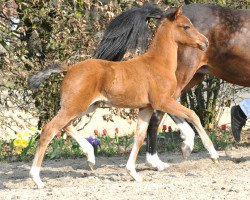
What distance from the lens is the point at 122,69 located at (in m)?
7.21

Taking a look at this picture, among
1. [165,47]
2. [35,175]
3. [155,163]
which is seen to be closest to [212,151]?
[155,163]

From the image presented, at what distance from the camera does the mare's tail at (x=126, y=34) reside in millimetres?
8266

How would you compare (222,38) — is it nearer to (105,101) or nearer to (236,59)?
(236,59)

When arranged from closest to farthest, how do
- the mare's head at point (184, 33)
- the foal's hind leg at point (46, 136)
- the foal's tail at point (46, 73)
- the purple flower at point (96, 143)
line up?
the foal's hind leg at point (46, 136), the foal's tail at point (46, 73), the mare's head at point (184, 33), the purple flower at point (96, 143)

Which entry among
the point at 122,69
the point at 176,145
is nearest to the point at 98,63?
the point at 122,69

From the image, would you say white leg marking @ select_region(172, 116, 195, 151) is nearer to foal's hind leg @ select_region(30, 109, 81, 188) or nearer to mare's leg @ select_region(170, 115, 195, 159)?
mare's leg @ select_region(170, 115, 195, 159)

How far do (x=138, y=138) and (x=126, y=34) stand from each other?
4.70 ft

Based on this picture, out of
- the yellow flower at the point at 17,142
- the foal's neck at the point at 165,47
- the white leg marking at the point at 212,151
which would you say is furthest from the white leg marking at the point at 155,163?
the yellow flower at the point at 17,142

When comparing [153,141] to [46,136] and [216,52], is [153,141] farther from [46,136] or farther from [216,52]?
[46,136]

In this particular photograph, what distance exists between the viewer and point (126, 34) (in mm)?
8266

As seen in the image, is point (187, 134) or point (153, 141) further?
point (153, 141)

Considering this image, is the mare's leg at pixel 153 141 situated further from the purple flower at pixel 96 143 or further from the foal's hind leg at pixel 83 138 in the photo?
the purple flower at pixel 96 143

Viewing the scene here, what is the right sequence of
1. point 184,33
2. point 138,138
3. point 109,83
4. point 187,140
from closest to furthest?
1. point 109,83
2. point 138,138
3. point 184,33
4. point 187,140

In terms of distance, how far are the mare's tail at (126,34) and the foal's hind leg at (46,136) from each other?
1576 millimetres
